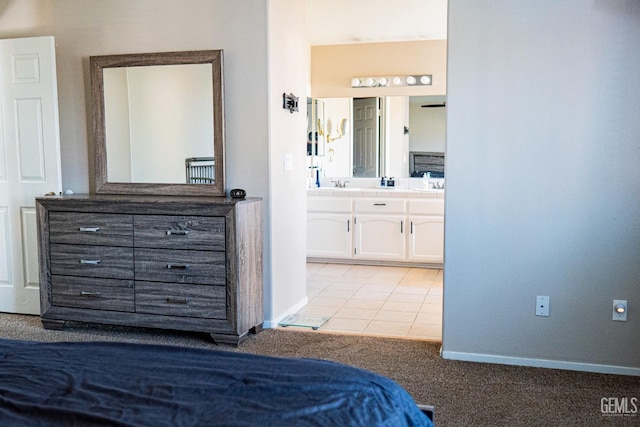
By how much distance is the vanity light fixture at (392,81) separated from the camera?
6776 millimetres

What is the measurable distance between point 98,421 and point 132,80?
11.6ft

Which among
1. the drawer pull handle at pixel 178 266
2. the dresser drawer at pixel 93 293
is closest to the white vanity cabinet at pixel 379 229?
the drawer pull handle at pixel 178 266

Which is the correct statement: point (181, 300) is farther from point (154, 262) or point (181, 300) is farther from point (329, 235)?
point (329, 235)

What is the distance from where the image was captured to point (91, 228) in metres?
4.07

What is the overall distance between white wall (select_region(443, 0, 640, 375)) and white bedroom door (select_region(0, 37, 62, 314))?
287 centimetres

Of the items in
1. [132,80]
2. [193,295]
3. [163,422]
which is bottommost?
[193,295]

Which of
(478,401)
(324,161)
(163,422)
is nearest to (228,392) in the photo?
(163,422)

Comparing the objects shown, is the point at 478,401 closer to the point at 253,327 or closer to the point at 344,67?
the point at 253,327

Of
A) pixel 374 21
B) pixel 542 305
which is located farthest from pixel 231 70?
pixel 542 305

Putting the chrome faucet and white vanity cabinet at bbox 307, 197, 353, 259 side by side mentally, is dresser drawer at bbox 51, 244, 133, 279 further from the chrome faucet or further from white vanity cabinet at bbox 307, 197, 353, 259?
the chrome faucet

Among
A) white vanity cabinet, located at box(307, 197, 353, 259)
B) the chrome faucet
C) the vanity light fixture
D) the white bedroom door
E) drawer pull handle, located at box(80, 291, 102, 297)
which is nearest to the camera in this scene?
drawer pull handle, located at box(80, 291, 102, 297)

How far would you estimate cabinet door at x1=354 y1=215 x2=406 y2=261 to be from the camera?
21.1 feet

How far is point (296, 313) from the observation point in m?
4.67

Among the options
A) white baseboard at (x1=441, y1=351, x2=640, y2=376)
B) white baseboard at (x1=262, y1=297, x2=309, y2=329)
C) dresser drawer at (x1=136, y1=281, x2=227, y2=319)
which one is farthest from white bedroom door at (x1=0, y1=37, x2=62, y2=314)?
white baseboard at (x1=441, y1=351, x2=640, y2=376)
